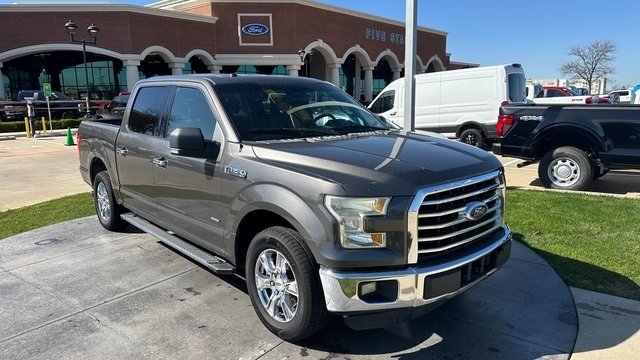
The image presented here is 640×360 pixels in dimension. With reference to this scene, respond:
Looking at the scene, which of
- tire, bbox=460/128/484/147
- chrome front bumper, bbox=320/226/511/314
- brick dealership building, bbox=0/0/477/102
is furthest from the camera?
brick dealership building, bbox=0/0/477/102

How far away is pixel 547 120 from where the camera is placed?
324 inches

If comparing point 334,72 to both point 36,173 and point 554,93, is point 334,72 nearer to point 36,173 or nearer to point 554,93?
point 554,93

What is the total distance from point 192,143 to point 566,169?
6993 millimetres

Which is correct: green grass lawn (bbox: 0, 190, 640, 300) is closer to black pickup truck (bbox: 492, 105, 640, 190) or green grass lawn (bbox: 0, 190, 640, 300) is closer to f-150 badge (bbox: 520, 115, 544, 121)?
black pickup truck (bbox: 492, 105, 640, 190)

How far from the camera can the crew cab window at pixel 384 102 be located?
15.1 meters

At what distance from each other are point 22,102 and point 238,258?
32.4 metres

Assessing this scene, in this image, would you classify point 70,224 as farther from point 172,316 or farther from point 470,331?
point 470,331

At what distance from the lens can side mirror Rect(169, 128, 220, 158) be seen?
3.61 meters

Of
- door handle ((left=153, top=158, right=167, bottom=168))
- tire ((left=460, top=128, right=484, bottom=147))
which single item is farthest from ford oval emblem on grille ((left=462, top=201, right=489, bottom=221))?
tire ((left=460, top=128, right=484, bottom=147))

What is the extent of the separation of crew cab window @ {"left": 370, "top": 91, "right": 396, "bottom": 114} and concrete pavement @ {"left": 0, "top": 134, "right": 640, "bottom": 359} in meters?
4.28

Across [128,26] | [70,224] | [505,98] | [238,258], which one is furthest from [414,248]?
[128,26]

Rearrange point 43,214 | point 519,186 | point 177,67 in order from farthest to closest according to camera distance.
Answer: point 177,67 → point 519,186 → point 43,214

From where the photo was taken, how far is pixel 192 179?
13.2ft

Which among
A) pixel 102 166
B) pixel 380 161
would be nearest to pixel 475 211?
pixel 380 161
